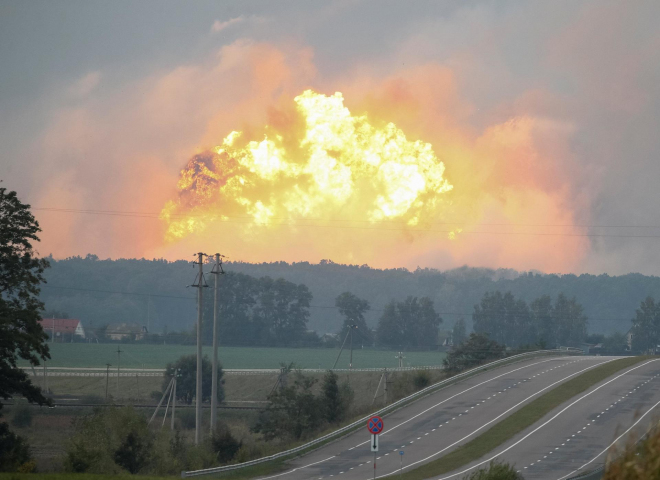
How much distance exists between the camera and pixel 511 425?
61.6m

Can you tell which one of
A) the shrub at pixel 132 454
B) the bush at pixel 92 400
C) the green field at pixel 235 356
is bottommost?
the bush at pixel 92 400

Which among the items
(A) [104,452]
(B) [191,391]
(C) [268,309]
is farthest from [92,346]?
(A) [104,452]

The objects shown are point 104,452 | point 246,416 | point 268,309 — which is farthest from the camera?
point 268,309

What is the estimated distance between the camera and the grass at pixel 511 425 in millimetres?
49206

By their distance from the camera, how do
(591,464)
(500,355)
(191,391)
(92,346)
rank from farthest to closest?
(92,346)
(500,355)
(191,391)
(591,464)

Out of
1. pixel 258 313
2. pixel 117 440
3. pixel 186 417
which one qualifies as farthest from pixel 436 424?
pixel 258 313

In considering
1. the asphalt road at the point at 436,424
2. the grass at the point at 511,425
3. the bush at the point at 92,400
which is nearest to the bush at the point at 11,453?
the asphalt road at the point at 436,424

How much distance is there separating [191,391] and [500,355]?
44260 millimetres

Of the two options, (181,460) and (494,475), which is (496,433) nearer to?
(181,460)

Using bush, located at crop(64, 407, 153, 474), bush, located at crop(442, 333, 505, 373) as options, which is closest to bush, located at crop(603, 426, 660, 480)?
bush, located at crop(64, 407, 153, 474)

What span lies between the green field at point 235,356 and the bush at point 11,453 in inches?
3937

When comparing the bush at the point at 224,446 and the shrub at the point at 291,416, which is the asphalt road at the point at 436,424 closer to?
the bush at the point at 224,446

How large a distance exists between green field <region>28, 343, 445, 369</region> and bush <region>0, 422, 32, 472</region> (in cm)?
9999

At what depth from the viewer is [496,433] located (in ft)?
194
